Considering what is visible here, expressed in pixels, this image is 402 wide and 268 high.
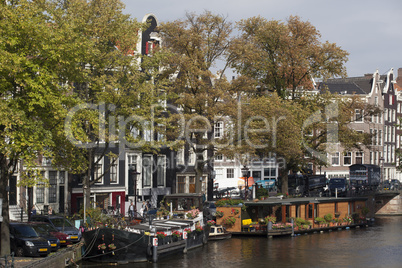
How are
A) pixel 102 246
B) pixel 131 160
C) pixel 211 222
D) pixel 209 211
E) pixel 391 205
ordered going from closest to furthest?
1. pixel 102 246
2. pixel 211 222
3. pixel 209 211
4. pixel 131 160
5. pixel 391 205

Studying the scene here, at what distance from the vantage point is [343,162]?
93.9 metres

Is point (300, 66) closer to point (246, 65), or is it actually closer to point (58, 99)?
point (246, 65)

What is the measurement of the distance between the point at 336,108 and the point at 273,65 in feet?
24.7

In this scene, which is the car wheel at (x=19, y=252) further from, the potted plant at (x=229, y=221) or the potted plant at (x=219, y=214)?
the potted plant at (x=229, y=221)

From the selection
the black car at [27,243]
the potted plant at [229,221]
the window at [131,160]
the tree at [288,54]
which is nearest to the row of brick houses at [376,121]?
the tree at [288,54]

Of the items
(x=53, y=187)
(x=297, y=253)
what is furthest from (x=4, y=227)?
(x=53, y=187)

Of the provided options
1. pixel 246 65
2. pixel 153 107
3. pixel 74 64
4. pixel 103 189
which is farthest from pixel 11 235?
pixel 246 65

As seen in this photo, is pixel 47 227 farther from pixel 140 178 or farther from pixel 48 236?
pixel 140 178

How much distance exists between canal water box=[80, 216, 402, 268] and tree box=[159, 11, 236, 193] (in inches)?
393

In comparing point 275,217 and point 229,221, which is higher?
point 275,217

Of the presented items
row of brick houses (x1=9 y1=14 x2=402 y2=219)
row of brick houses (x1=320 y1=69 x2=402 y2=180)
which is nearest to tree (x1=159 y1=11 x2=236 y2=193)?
row of brick houses (x1=9 y1=14 x2=402 y2=219)

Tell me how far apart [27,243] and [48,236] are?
185 centimetres

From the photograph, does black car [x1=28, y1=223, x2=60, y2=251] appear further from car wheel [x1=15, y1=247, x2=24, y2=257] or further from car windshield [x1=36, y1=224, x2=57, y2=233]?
car wheel [x1=15, y1=247, x2=24, y2=257]

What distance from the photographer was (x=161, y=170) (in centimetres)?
5972
